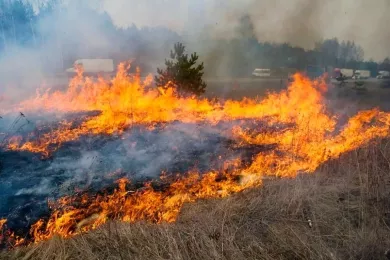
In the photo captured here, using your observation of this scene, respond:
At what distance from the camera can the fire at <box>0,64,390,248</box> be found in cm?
507

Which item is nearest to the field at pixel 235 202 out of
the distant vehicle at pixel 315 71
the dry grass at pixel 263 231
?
the dry grass at pixel 263 231

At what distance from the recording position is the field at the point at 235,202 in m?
3.58

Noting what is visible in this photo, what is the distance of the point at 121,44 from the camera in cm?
1900

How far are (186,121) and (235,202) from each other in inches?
190

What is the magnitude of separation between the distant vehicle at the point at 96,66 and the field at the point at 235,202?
14.7 meters

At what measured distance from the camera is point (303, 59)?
1952cm

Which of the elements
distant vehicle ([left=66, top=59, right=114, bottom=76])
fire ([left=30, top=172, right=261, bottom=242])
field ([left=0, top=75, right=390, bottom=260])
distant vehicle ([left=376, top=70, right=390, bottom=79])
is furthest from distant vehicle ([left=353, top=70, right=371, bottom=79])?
fire ([left=30, top=172, right=261, bottom=242])

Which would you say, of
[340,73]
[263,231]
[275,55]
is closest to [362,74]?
[340,73]

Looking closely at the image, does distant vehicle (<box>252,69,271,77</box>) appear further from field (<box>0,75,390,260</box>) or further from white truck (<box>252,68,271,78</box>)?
field (<box>0,75,390,260</box>)

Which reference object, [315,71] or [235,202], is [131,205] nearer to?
[235,202]

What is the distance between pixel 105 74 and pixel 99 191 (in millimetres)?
19951

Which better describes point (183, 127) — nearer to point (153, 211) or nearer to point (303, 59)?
point (153, 211)

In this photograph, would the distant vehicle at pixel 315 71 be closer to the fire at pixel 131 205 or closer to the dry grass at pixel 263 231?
the fire at pixel 131 205

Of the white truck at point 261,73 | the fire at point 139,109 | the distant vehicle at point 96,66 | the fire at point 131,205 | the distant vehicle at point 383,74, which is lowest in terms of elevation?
the fire at point 131,205
